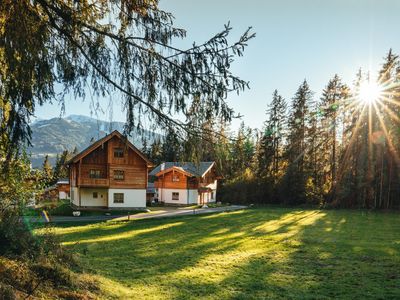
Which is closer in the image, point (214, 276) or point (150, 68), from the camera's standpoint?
point (150, 68)

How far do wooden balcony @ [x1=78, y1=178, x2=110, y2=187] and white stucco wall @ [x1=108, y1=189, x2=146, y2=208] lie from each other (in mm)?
1016

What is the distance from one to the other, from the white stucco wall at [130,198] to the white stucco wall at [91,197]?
125 cm

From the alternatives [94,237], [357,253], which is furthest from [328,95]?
[94,237]

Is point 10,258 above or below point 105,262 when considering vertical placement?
above

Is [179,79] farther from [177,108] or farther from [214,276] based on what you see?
[214,276]

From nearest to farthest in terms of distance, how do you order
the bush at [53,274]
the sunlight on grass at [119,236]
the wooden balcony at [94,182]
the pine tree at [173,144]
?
1. the pine tree at [173,144]
2. the bush at [53,274]
3. the sunlight on grass at [119,236]
4. the wooden balcony at [94,182]

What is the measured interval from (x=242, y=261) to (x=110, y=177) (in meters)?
23.6

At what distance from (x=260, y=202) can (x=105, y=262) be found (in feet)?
126

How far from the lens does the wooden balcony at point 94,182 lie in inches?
1303

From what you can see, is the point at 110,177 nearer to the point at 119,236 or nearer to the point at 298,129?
the point at 119,236

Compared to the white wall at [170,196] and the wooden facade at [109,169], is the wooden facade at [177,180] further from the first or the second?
the wooden facade at [109,169]

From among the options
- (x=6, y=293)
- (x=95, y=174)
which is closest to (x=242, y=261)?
(x=6, y=293)

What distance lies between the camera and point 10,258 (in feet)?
25.3

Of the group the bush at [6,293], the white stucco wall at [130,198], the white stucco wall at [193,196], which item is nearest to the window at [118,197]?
the white stucco wall at [130,198]
